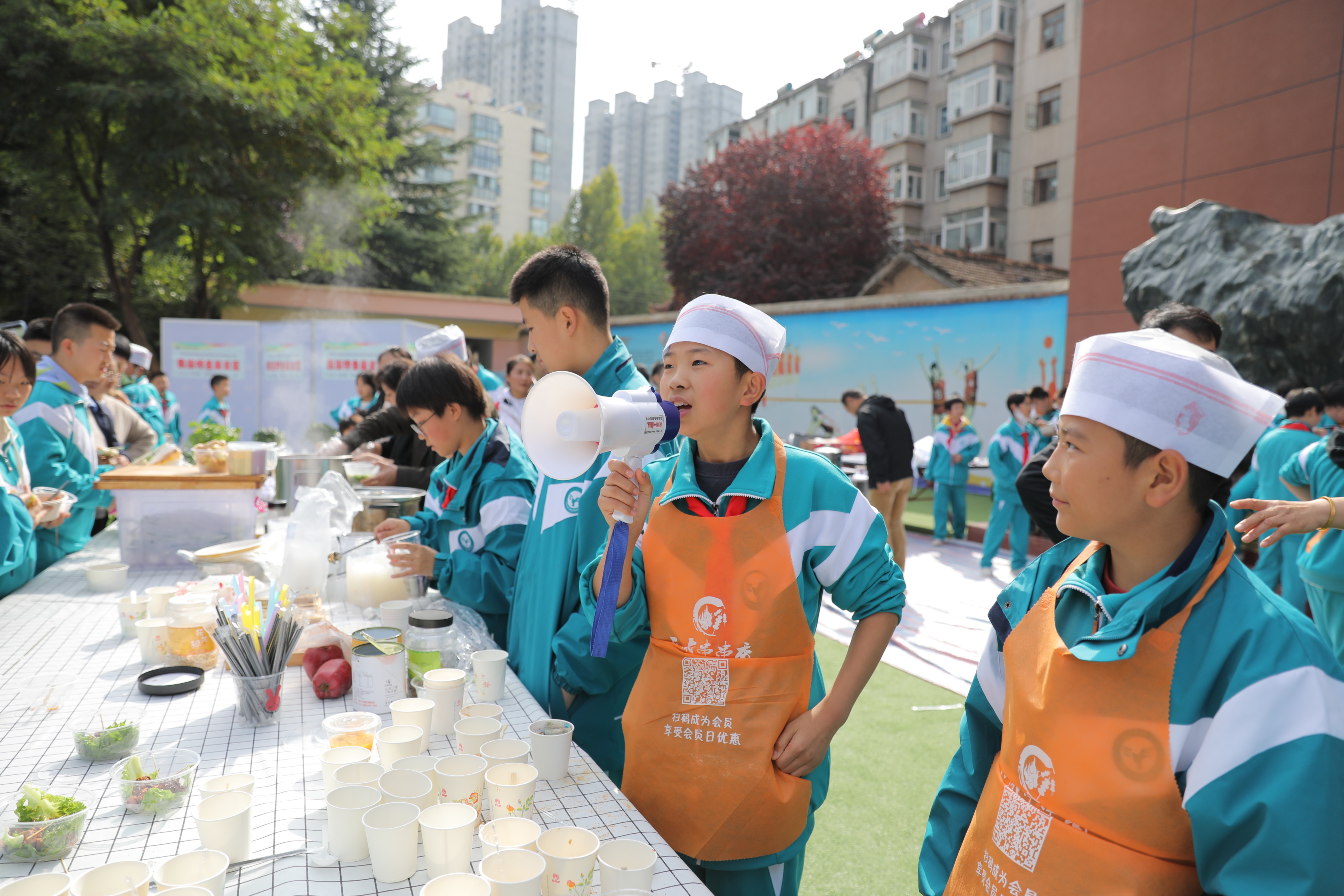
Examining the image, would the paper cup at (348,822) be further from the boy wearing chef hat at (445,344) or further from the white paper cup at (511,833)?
the boy wearing chef hat at (445,344)

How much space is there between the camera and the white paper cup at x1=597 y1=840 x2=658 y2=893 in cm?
117

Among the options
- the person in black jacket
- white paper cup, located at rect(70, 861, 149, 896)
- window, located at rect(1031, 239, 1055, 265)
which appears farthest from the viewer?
window, located at rect(1031, 239, 1055, 265)

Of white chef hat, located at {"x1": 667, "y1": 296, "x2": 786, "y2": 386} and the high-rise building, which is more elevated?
the high-rise building

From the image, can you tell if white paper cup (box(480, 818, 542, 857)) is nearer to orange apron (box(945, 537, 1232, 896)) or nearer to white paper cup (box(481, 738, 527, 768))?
white paper cup (box(481, 738, 527, 768))

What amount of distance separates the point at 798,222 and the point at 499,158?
36689 millimetres

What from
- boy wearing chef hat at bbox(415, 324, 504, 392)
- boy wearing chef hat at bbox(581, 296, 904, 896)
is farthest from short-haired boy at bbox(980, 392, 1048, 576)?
boy wearing chef hat at bbox(581, 296, 904, 896)

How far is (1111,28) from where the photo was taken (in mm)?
10078

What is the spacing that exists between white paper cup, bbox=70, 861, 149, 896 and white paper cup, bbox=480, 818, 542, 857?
1.62 feet

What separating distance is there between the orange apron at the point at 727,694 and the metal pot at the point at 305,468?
2.87m

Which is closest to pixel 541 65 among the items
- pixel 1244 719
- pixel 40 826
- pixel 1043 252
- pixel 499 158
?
pixel 499 158

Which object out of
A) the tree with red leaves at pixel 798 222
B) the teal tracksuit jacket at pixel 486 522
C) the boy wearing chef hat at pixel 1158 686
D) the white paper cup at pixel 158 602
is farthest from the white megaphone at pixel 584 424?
the tree with red leaves at pixel 798 222

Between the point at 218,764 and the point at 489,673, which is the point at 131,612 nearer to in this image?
the point at 218,764

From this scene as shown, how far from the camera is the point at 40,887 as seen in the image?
3.61 ft

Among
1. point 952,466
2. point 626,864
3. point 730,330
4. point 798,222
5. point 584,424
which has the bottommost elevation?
point 626,864
